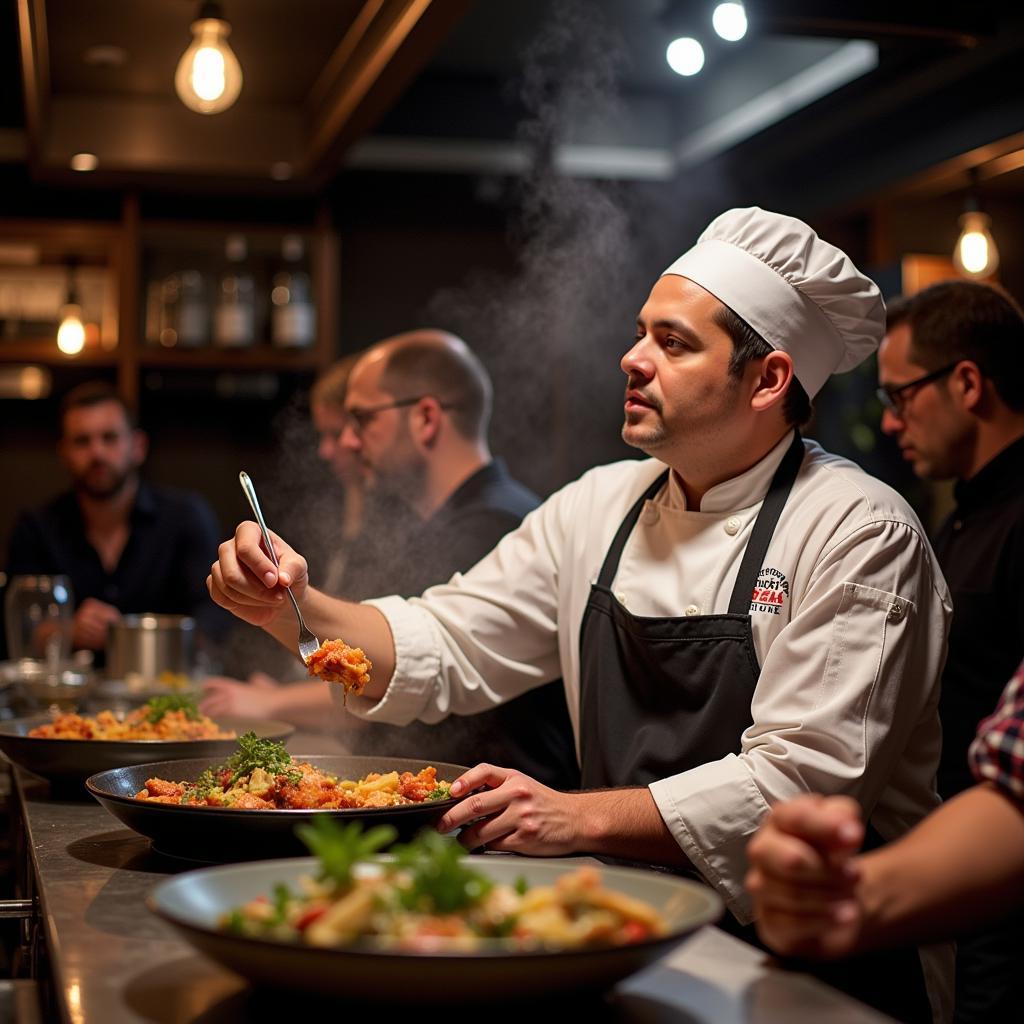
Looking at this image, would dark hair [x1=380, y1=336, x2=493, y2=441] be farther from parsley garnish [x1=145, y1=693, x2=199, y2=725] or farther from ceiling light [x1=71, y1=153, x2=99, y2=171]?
ceiling light [x1=71, y1=153, x2=99, y2=171]

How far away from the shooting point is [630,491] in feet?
7.20

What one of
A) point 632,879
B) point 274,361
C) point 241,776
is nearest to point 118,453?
point 274,361

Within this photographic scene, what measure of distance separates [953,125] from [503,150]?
6.78 ft

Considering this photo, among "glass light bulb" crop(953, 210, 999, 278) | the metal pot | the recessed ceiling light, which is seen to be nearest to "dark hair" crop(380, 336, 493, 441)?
the metal pot

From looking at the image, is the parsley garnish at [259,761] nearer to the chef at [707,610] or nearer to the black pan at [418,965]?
the chef at [707,610]

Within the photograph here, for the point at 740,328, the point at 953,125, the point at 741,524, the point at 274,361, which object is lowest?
the point at 741,524

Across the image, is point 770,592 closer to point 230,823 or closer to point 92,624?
point 230,823

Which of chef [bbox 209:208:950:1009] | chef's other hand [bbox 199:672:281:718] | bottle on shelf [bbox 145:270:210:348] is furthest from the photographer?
bottle on shelf [bbox 145:270:210:348]

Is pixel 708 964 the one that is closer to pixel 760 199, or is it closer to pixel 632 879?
pixel 632 879

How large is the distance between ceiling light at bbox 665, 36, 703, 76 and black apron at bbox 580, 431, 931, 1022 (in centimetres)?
167

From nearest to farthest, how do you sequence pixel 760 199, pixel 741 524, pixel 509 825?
pixel 509 825 → pixel 741 524 → pixel 760 199

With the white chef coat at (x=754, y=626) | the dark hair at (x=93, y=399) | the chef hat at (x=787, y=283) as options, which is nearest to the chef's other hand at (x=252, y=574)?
the white chef coat at (x=754, y=626)

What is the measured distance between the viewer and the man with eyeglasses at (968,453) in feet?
8.36

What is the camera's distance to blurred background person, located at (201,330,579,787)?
250 cm
